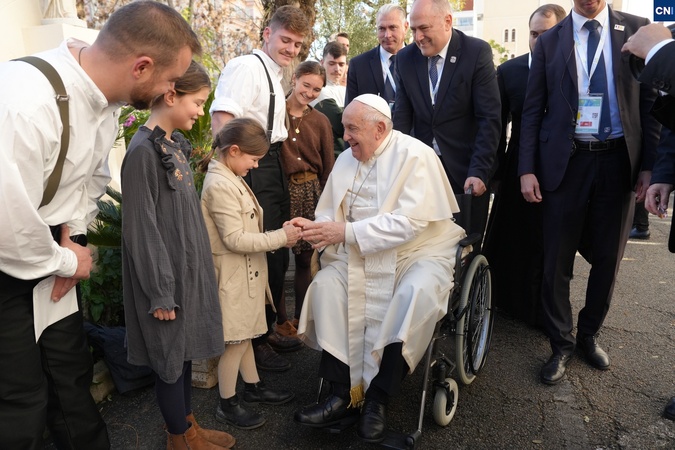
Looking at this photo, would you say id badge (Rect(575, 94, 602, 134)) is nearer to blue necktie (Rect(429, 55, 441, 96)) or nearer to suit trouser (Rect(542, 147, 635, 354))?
suit trouser (Rect(542, 147, 635, 354))

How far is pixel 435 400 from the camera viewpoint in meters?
3.10

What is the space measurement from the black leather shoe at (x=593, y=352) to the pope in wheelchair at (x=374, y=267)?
130cm

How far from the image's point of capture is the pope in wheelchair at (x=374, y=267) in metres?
2.90

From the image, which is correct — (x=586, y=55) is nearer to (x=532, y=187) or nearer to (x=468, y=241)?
(x=532, y=187)

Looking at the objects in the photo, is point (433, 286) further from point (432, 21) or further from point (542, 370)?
point (432, 21)

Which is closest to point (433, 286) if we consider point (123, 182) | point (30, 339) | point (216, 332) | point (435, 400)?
point (435, 400)

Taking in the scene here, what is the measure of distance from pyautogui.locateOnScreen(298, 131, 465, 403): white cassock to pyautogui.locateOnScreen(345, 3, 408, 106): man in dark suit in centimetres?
174

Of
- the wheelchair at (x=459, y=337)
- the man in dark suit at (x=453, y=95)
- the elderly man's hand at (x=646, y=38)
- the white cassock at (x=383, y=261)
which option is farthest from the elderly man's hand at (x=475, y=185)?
the elderly man's hand at (x=646, y=38)

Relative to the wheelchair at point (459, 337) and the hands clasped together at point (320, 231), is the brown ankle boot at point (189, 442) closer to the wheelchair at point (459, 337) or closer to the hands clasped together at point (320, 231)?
the wheelchair at point (459, 337)

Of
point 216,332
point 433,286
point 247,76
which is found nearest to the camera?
point 216,332

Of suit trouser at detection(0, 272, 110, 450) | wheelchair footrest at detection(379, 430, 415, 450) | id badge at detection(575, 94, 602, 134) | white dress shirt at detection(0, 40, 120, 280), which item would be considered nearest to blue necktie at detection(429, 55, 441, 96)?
id badge at detection(575, 94, 602, 134)

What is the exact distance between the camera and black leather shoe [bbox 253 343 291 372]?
383cm

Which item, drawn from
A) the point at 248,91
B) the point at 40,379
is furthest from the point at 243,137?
the point at 40,379

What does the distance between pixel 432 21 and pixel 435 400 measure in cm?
250
